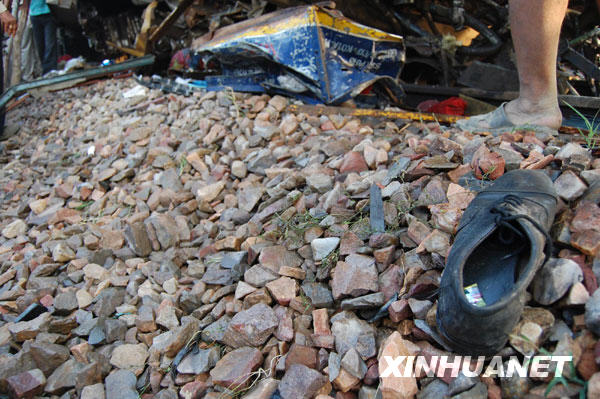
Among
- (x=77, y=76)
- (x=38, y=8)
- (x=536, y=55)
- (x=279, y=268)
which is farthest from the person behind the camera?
(x=38, y=8)

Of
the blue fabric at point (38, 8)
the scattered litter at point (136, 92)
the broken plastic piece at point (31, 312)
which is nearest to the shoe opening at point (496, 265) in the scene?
the broken plastic piece at point (31, 312)

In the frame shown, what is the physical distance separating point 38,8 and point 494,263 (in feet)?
23.8

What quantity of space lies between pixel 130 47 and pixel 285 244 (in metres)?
4.70

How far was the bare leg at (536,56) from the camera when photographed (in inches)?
69.1

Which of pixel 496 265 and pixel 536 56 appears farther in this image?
pixel 536 56

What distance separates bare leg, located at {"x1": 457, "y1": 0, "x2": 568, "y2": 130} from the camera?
5.76ft

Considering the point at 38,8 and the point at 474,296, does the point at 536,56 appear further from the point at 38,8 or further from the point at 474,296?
the point at 38,8

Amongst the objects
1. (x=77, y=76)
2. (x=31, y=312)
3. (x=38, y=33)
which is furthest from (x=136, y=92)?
(x=38, y=33)

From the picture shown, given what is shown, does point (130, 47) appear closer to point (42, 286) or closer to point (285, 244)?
point (42, 286)

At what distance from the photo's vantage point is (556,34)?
1781 mm

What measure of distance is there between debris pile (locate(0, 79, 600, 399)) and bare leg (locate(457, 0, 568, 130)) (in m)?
Answer: 0.17

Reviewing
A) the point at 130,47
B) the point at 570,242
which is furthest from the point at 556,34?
the point at 130,47

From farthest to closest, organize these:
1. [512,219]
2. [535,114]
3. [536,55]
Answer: [535,114], [536,55], [512,219]

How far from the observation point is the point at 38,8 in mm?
5941
